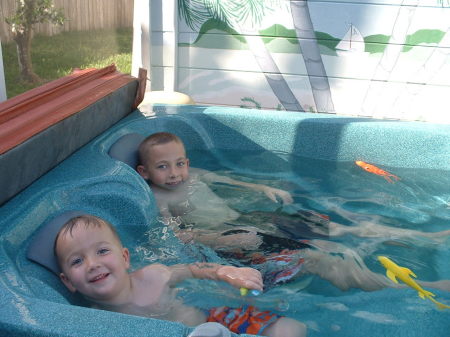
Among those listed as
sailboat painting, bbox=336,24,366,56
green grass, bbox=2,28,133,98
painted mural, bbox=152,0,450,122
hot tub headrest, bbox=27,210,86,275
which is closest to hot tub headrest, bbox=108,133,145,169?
green grass, bbox=2,28,133,98

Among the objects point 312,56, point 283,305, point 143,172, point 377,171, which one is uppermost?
point 312,56

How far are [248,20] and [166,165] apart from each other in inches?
92.2

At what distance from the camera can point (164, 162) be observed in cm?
267

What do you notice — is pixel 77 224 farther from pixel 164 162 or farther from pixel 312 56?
pixel 312 56

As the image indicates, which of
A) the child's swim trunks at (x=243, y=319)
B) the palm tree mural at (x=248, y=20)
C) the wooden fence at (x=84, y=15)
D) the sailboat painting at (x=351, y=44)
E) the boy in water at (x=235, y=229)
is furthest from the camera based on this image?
the palm tree mural at (x=248, y=20)

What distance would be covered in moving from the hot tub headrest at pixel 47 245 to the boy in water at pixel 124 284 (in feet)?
0.11

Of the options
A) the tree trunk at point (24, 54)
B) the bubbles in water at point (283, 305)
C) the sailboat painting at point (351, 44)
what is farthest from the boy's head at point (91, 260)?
the sailboat painting at point (351, 44)

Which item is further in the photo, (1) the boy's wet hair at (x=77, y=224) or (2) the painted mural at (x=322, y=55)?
(2) the painted mural at (x=322, y=55)

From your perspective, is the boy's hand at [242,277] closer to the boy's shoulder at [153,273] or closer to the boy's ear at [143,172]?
the boy's shoulder at [153,273]

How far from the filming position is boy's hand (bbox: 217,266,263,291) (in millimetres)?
1764

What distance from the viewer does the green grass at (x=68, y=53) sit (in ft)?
10.2

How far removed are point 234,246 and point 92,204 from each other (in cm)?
66

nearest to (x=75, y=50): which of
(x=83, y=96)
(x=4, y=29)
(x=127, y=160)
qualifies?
(x=4, y=29)

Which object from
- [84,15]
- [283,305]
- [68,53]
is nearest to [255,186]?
[283,305]
